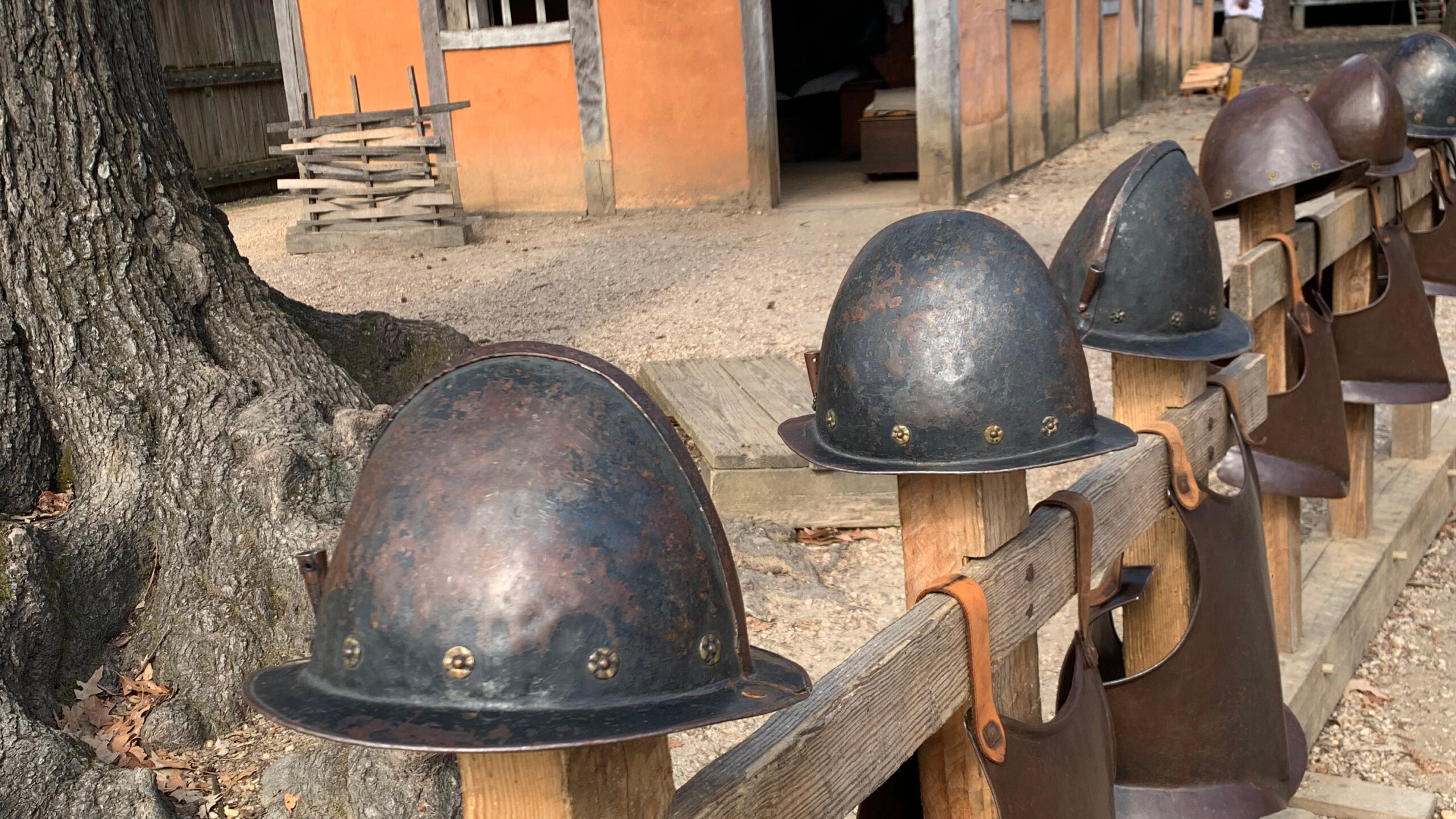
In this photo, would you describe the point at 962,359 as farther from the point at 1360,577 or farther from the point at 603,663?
the point at 1360,577

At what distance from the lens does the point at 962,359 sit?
4.99ft

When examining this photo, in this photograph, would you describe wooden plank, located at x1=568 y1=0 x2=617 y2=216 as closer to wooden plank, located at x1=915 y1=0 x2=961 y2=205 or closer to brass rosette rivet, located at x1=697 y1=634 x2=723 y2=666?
wooden plank, located at x1=915 y1=0 x2=961 y2=205

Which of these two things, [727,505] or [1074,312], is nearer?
[1074,312]

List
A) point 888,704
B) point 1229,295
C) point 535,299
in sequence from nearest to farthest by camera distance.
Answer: point 888,704, point 1229,295, point 535,299

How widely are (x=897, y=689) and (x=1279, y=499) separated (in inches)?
94.3

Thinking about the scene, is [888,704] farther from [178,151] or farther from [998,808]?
[178,151]

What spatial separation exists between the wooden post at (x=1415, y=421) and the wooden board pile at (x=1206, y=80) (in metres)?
11.8

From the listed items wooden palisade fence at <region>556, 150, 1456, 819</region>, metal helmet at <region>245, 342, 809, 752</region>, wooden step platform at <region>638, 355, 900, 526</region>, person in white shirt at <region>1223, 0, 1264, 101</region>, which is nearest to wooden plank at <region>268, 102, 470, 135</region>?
wooden step platform at <region>638, 355, 900, 526</region>

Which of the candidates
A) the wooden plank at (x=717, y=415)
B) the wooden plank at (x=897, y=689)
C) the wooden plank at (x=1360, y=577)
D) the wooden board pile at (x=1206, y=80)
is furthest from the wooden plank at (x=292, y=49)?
the wooden board pile at (x=1206, y=80)

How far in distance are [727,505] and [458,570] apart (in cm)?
352

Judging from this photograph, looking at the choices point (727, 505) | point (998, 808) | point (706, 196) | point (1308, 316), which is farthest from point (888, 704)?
point (706, 196)

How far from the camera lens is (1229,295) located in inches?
116

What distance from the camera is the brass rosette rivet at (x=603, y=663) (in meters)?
0.92

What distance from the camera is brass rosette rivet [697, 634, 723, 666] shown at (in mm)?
978
